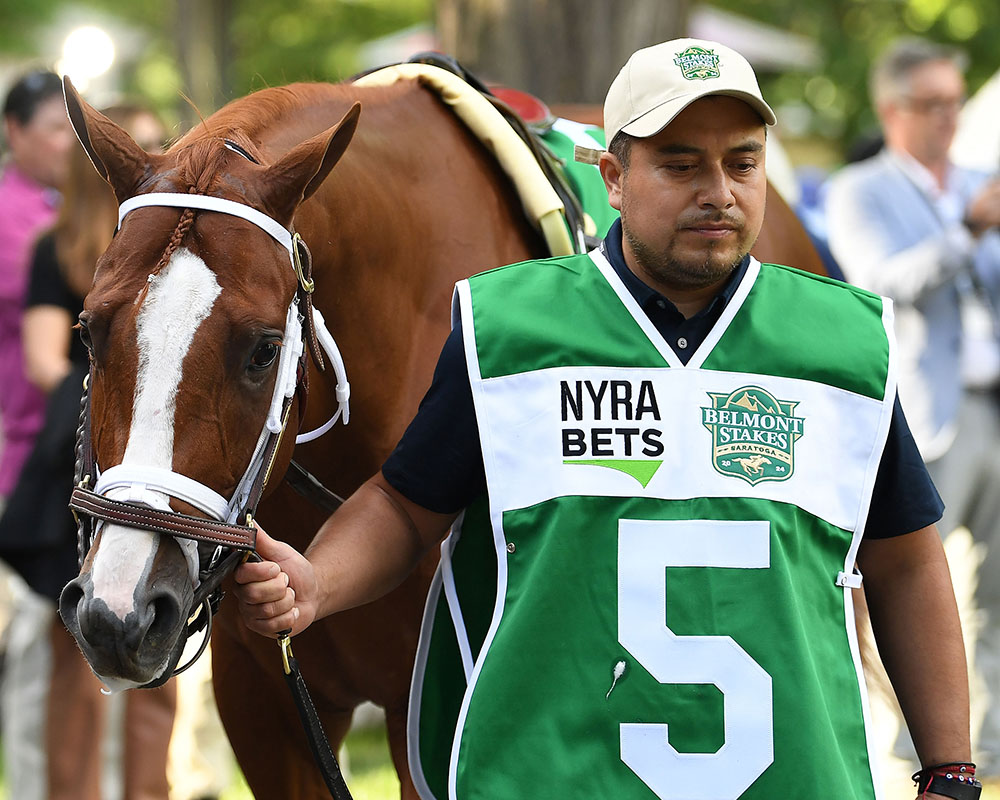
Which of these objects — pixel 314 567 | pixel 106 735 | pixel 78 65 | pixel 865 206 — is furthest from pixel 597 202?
pixel 78 65

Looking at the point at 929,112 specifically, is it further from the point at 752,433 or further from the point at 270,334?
the point at 270,334

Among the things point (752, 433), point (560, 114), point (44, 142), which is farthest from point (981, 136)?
point (752, 433)

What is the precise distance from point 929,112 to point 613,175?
3.88 m

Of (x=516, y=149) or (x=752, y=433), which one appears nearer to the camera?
(x=752, y=433)

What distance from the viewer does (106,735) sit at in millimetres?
5477

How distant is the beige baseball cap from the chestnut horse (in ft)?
1.74

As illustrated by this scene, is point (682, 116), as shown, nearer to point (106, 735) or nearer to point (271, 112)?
point (271, 112)

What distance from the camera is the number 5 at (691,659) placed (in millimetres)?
2293

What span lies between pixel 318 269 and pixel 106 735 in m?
3.21

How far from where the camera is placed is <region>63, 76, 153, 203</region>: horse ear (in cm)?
260

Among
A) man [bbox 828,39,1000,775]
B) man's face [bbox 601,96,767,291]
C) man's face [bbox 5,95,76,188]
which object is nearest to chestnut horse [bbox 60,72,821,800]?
man's face [bbox 601,96,767,291]

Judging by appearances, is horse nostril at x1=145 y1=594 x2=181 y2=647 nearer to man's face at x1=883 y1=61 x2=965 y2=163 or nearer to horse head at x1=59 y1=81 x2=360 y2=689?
horse head at x1=59 y1=81 x2=360 y2=689

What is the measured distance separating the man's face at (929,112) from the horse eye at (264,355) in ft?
13.8

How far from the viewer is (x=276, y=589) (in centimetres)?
228
